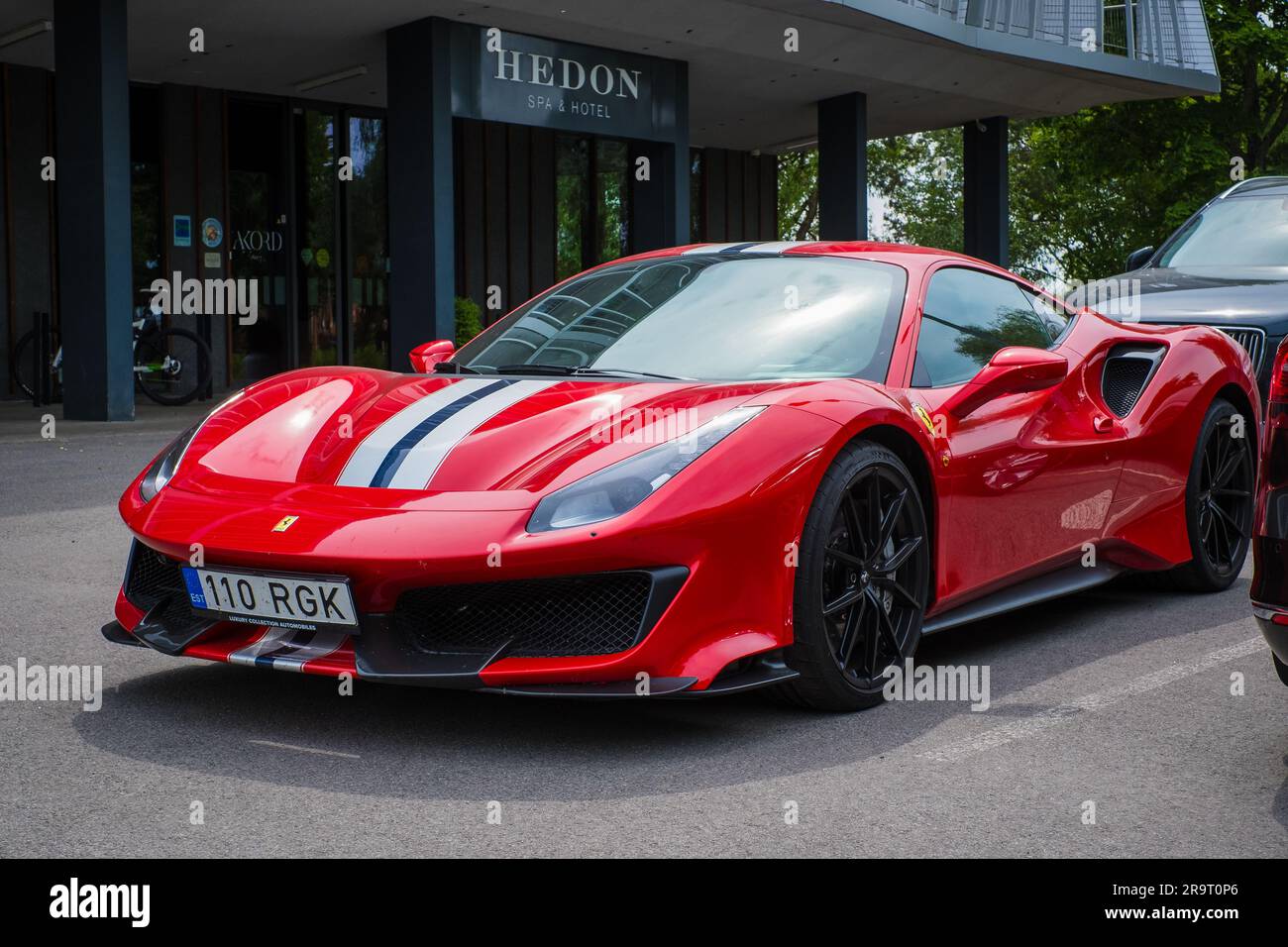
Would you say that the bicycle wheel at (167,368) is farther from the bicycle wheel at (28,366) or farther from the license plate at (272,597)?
the license plate at (272,597)

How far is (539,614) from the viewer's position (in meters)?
3.59

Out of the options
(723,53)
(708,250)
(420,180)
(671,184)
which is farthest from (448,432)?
(671,184)

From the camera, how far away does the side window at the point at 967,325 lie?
4699 millimetres

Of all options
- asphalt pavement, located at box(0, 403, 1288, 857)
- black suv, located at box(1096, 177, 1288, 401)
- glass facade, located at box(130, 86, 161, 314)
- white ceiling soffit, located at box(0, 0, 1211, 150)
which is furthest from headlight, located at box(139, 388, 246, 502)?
glass facade, located at box(130, 86, 161, 314)

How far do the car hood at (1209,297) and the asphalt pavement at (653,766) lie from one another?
4.42m

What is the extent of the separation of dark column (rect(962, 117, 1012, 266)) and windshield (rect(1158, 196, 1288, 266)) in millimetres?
13421

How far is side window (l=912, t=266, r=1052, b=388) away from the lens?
4699mm

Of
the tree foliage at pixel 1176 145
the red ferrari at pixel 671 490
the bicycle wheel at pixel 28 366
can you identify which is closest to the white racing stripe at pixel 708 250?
the red ferrari at pixel 671 490

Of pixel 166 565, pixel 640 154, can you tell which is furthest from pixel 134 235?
pixel 166 565

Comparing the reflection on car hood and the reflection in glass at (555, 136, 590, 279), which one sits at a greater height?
the reflection in glass at (555, 136, 590, 279)

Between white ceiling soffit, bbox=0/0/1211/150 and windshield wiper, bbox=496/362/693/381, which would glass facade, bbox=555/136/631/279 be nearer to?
white ceiling soffit, bbox=0/0/1211/150

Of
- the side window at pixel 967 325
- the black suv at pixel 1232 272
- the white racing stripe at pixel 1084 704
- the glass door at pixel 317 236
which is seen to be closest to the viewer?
the white racing stripe at pixel 1084 704
